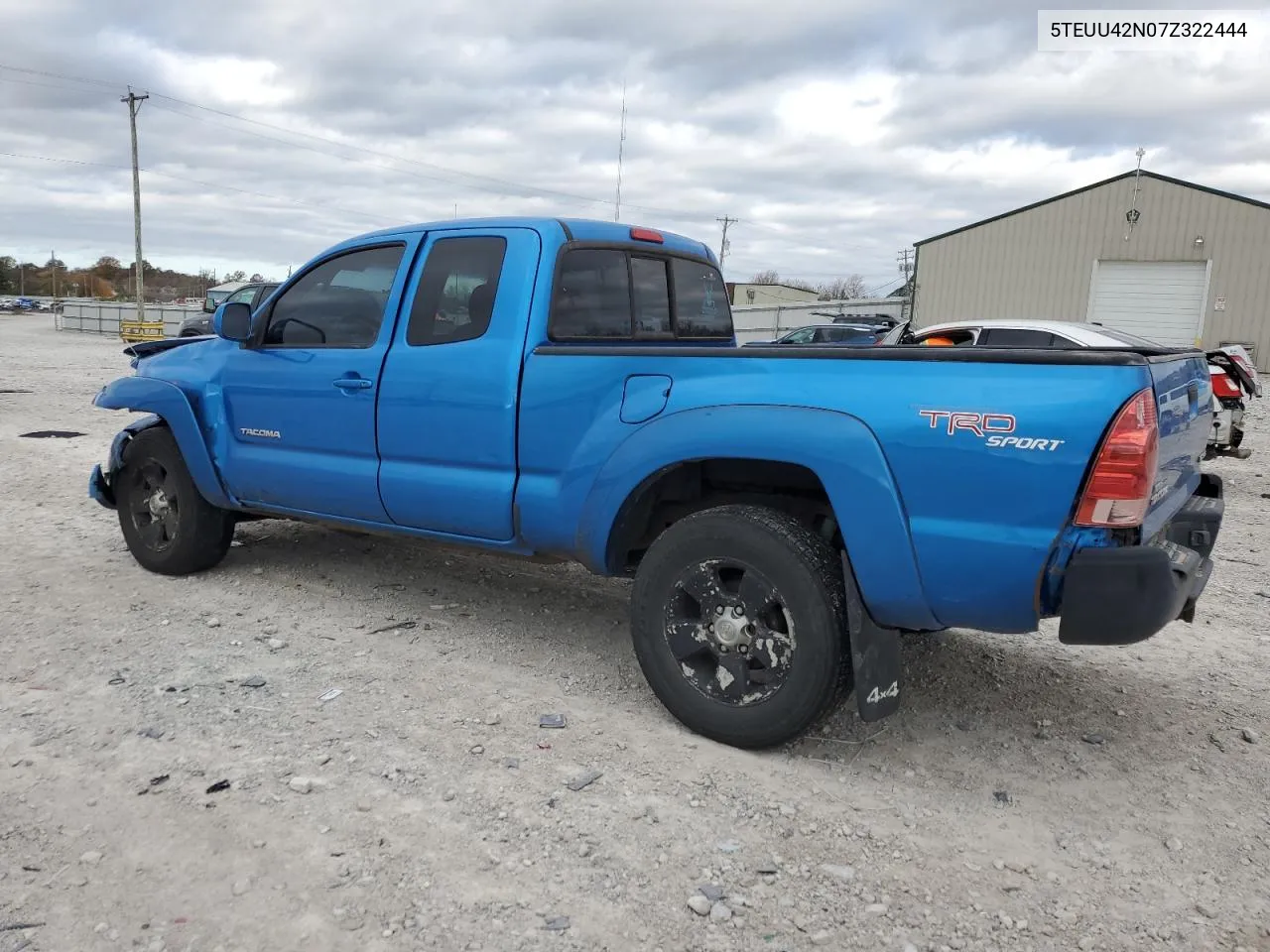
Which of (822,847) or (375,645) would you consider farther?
(375,645)

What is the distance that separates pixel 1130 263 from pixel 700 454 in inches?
1163

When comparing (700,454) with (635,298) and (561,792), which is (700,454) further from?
(635,298)

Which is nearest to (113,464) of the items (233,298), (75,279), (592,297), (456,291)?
(456,291)

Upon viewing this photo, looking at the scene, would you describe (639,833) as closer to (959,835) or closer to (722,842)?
(722,842)

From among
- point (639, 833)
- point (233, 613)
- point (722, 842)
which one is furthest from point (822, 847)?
point (233, 613)

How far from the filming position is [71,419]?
12.4 m

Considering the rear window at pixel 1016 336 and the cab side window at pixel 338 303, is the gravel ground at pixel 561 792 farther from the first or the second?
the rear window at pixel 1016 336

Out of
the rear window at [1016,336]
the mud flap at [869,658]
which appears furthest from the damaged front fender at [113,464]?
the rear window at [1016,336]

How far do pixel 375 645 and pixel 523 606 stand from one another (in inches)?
35.1

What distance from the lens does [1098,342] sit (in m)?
9.70

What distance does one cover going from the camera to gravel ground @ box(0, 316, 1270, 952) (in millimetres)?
2572

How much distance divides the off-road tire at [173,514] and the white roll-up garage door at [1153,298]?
27809mm

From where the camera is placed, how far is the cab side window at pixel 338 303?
454 centimetres

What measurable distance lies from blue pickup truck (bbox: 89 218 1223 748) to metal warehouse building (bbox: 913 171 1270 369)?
27087 mm
